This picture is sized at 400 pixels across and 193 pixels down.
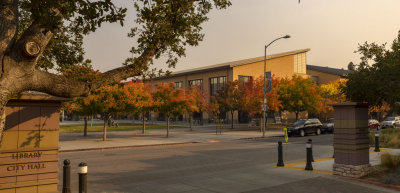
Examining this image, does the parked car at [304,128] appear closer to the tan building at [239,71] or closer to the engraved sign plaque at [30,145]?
the tan building at [239,71]

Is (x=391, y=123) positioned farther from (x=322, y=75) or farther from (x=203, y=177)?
(x=203, y=177)

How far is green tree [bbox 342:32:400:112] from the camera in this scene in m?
9.31

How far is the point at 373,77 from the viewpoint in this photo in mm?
9750

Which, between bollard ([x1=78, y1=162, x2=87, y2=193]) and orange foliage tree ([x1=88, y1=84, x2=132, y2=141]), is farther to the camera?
orange foliage tree ([x1=88, y1=84, x2=132, y2=141])

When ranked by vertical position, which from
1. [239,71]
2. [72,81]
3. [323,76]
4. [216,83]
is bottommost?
[72,81]

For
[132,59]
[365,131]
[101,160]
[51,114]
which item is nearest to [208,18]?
[132,59]

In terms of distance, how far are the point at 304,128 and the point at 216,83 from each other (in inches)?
1251

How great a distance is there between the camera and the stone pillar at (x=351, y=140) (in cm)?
962

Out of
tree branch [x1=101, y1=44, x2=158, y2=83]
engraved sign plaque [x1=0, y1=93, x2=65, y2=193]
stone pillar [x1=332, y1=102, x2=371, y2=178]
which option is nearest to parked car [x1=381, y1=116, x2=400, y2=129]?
stone pillar [x1=332, y1=102, x2=371, y2=178]

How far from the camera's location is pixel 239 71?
184 feet

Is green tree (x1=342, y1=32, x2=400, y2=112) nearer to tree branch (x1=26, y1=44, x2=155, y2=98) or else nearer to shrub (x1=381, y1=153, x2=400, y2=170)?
shrub (x1=381, y1=153, x2=400, y2=170)

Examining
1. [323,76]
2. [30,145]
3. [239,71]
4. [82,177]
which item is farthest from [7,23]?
[323,76]

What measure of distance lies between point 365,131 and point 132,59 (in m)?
7.79

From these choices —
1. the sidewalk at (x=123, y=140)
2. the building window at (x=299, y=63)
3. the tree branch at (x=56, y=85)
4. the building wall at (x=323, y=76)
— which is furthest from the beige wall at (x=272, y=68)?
the tree branch at (x=56, y=85)
